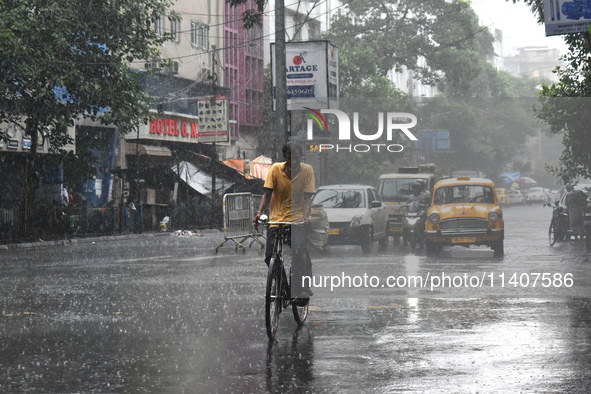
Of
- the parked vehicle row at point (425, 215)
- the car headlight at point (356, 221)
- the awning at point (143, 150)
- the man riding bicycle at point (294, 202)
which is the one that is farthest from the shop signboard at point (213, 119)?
the man riding bicycle at point (294, 202)

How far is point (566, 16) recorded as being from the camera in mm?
11477

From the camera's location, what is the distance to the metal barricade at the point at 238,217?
2340 centimetres

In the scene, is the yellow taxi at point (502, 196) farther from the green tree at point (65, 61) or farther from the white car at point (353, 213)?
the green tree at point (65, 61)

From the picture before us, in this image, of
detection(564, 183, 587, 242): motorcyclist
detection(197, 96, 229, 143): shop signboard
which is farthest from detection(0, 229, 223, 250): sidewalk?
detection(564, 183, 587, 242): motorcyclist

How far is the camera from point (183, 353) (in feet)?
26.1

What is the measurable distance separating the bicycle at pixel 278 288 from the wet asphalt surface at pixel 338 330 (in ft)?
0.56

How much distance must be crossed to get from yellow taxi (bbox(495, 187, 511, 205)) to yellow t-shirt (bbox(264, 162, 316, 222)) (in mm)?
2318

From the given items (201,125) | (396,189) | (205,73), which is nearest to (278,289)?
(396,189)

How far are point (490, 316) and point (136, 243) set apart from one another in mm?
18288

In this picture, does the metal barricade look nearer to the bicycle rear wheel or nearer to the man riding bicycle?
the bicycle rear wheel

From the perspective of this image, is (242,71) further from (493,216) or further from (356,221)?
(356,221)

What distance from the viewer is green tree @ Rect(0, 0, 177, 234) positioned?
77.4 feet

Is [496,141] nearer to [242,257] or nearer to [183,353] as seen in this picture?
[183,353]

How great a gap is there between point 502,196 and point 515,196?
3.16 feet
